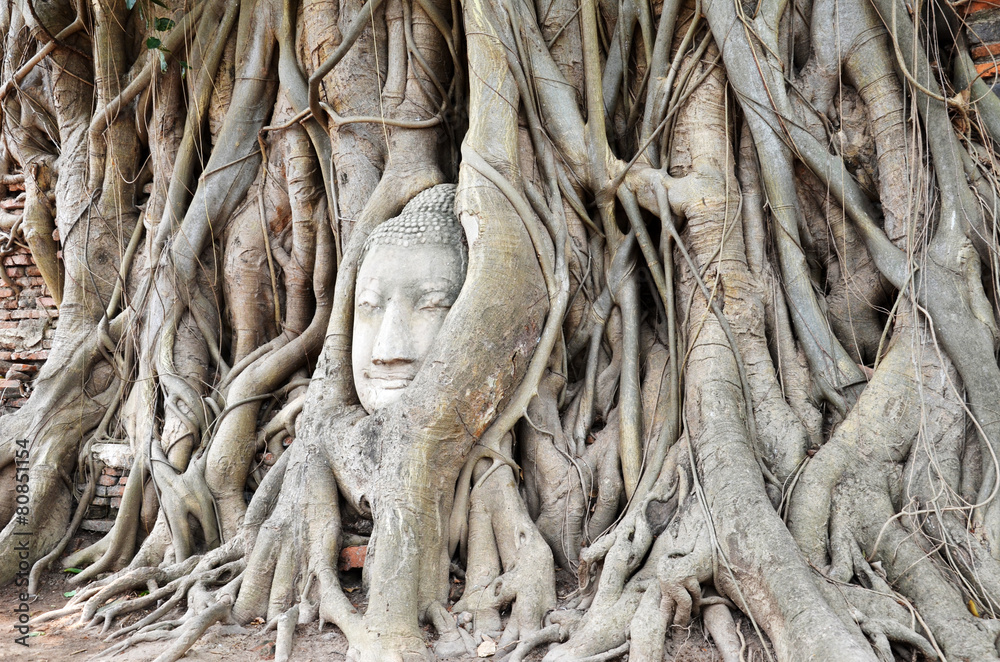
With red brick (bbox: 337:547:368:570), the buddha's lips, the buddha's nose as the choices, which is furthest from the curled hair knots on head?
red brick (bbox: 337:547:368:570)

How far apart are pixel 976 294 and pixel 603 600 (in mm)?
1649

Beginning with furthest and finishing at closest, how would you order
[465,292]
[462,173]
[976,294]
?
[462,173] → [465,292] → [976,294]

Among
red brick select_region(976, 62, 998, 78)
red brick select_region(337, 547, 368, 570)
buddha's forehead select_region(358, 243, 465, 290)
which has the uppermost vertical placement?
red brick select_region(976, 62, 998, 78)

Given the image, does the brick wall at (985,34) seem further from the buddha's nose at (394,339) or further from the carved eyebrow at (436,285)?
the buddha's nose at (394,339)

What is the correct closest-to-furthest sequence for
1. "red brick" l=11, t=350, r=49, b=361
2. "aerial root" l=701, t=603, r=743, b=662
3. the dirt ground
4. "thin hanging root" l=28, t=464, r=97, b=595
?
Answer: "aerial root" l=701, t=603, r=743, b=662 → the dirt ground → "thin hanging root" l=28, t=464, r=97, b=595 → "red brick" l=11, t=350, r=49, b=361

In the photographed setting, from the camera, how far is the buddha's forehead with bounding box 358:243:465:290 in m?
2.91

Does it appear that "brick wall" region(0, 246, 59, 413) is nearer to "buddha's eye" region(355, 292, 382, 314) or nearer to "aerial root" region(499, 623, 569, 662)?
"buddha's eye" region(355, 292, 382, 314)

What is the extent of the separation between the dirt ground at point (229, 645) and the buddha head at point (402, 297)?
31.5 inches

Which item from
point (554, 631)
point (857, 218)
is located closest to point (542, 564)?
point (554, 631)

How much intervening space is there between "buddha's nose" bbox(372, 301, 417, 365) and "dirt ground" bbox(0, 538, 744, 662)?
861mm

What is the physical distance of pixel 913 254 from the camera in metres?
2.59

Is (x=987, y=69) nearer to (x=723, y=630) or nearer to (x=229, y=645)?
(x=723, y=630)

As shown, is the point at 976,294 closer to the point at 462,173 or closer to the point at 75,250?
the point at 462,173

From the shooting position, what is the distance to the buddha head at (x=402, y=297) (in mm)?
2852
